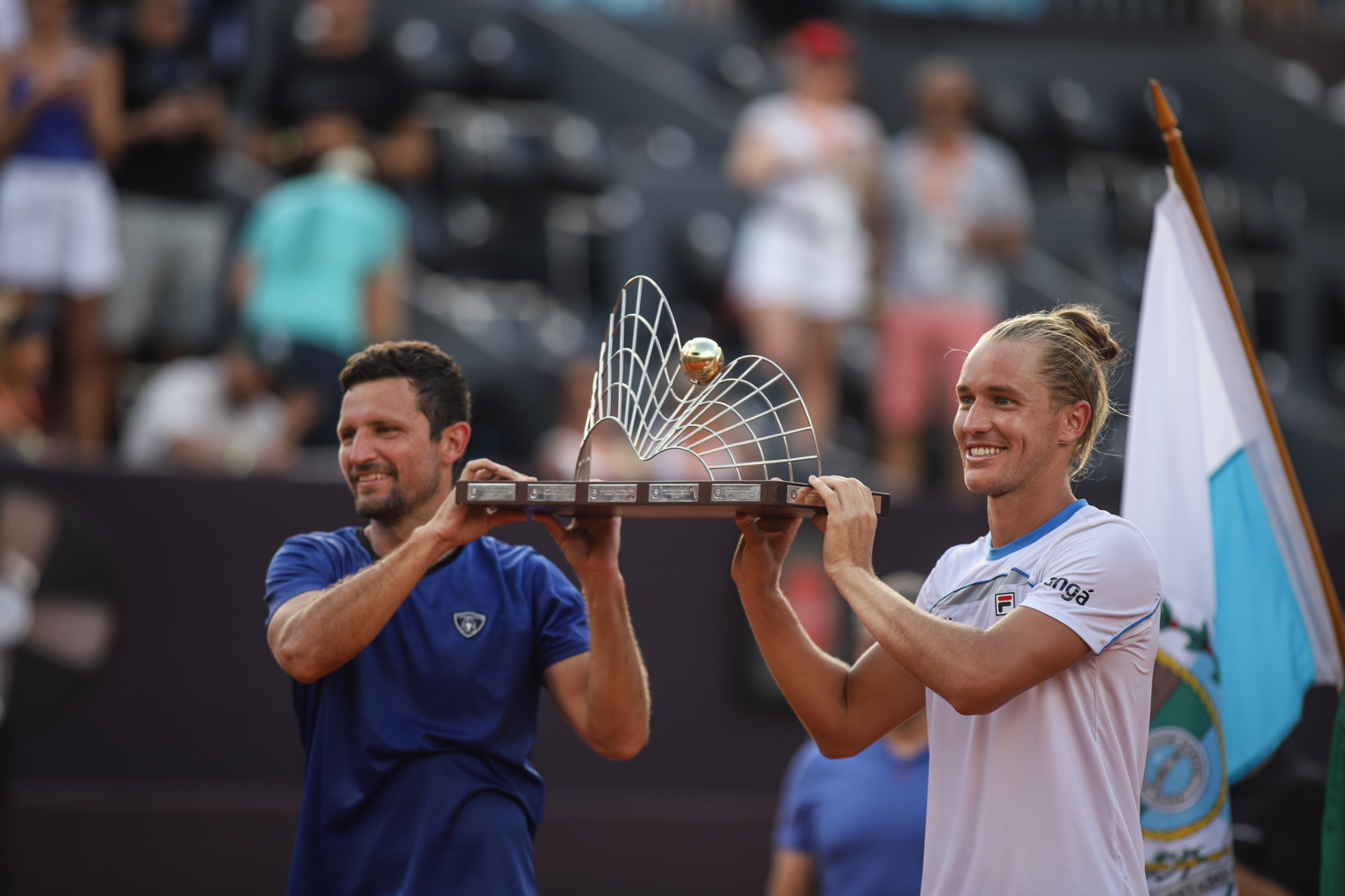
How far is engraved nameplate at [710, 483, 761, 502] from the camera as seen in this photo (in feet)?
8.39

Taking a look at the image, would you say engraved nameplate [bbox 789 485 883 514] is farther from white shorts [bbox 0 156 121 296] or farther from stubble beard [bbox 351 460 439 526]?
white shorts [bbox 0 156 121 296]

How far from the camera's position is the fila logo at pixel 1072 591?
2.46 m

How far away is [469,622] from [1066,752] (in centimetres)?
114

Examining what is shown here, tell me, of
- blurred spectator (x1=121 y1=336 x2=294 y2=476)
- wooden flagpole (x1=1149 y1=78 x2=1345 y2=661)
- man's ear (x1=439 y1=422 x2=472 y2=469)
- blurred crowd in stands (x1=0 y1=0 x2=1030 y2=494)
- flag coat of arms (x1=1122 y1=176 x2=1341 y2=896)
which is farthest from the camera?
blurred crowd in stands (x1=0 y1=0 x2=1030 y2=494)

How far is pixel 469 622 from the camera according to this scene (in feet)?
9.39

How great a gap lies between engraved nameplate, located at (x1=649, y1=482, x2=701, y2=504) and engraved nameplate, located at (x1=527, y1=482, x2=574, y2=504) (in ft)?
0.48

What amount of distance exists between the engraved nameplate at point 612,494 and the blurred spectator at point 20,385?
405 cm

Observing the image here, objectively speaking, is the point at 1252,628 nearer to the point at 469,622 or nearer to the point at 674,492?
the point at 674,492

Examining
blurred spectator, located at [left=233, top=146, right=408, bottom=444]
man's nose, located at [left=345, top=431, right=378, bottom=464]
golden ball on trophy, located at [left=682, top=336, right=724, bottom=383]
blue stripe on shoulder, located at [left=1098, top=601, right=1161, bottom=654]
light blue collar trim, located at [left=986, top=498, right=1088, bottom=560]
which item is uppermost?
blurred spectator, located at [left=233, top=146, right=408, bottom=444]

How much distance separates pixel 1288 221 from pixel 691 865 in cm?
735

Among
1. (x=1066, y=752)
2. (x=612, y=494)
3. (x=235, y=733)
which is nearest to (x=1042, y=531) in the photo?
(x=1066, y=752)

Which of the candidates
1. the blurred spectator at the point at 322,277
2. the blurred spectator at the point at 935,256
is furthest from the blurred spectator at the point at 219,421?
the blurred spectator at the point at 935,256

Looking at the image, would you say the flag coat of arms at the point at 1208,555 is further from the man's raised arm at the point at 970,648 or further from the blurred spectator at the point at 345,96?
the blurred spectator at the point at 345,96

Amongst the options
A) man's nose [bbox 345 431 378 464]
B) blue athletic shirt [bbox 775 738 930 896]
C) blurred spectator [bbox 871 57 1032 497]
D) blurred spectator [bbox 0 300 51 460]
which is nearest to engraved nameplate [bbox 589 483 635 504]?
man's nose [bbox 345 431 378 464]
